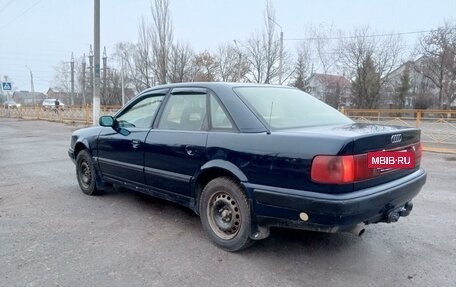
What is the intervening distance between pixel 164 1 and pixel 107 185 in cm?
2585

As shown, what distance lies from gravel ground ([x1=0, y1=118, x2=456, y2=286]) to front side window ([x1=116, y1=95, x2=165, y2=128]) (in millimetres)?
1122

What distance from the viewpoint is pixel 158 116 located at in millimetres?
4000

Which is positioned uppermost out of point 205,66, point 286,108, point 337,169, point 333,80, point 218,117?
point 205,66

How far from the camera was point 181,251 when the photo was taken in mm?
3326

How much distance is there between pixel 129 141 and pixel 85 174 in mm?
1538

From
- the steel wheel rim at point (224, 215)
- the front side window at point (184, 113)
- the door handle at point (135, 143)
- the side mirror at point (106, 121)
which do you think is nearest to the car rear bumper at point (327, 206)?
the steel wheel rim at point (224, 215)

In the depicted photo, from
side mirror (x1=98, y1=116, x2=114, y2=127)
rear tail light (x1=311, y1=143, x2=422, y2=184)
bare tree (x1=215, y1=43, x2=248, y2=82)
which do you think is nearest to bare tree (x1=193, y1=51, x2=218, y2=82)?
bare tree (x1=215, y1=43, x2=248, y2=82)

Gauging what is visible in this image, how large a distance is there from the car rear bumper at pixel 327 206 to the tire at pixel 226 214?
6.1 inches

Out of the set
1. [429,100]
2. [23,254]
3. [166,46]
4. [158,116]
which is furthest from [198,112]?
[429,100]

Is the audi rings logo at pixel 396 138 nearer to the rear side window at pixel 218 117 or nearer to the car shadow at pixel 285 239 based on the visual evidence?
the car shadow at pixel 285 239

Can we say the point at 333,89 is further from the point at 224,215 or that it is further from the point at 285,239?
the point at 224,215

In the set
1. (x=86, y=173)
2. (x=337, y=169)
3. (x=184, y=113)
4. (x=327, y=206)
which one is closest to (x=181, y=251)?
(x=184, y=113)

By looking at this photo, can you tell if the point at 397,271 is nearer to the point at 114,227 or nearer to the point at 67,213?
the point at 114,227

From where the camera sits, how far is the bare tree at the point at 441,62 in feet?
117
